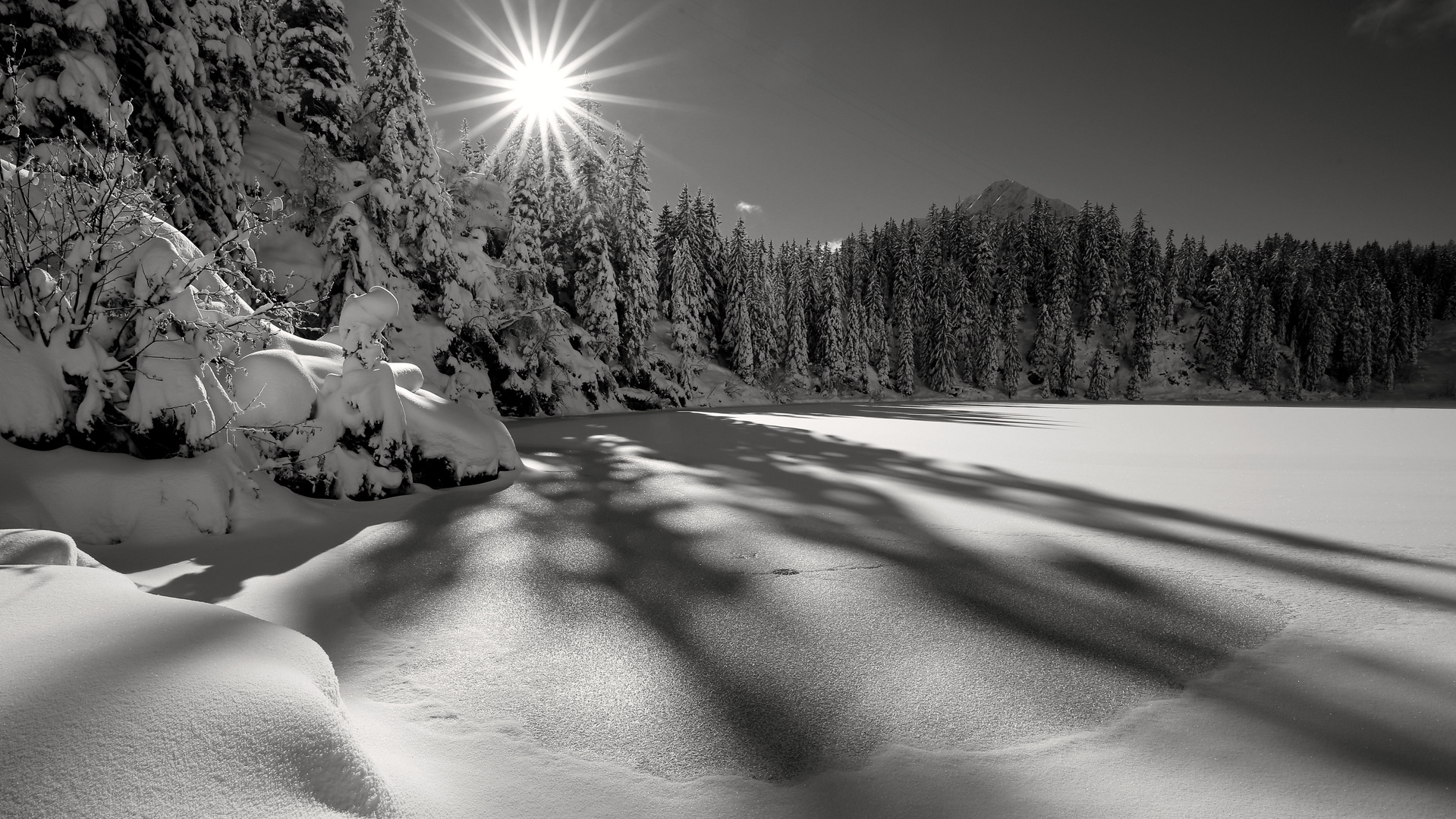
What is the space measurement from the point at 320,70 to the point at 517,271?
8.33m

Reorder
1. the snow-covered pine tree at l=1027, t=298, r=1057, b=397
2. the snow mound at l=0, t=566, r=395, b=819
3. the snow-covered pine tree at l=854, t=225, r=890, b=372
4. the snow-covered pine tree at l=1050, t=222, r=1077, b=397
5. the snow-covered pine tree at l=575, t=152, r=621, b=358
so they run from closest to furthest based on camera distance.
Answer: the snow mound at l=0, t=566, r=395, b=819, the snow-covered pine tree at l=575, t=152, r=621, b=358, the snow-covered pine tree at l=854, t=225, r=890, b=372, the snow-covered pine tree at l=1050, t=222, r=1077, b=397, the snow-covered pine tree at l=1027, t=298, r=1057, b=397

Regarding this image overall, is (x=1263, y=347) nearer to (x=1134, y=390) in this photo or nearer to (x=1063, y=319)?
(x=1134, y=390)

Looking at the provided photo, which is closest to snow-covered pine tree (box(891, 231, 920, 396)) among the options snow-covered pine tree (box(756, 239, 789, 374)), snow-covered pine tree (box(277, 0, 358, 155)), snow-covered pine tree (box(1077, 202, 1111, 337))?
snow-covered pine tree (box(756, 239, 789, 374))

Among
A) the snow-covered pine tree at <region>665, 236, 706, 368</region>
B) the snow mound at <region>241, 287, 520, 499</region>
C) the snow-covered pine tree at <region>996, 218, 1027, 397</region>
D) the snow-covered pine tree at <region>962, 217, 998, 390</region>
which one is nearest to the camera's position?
the snow mound at <region>241, 287, 520, 499</region>

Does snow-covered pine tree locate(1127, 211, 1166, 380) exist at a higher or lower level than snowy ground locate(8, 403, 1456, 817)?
higher

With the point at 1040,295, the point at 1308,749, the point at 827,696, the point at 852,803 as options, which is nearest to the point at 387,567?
the point at 827,696

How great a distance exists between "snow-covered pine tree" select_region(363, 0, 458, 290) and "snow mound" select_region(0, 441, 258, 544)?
48.4ft

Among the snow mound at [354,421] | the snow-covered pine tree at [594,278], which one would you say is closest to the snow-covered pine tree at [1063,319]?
the snow-covered pine tree at [594,278]

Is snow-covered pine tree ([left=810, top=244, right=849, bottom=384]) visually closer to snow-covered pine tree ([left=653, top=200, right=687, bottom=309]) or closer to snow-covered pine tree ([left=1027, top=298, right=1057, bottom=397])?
snow-covered pine tree ([left=653, top=200, right=687, bottom=309])

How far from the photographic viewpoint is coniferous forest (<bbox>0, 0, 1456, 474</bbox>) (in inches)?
206

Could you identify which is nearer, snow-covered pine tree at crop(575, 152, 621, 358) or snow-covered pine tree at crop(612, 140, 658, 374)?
snow-covered pine tree at crop(575, 152, 621, 358)

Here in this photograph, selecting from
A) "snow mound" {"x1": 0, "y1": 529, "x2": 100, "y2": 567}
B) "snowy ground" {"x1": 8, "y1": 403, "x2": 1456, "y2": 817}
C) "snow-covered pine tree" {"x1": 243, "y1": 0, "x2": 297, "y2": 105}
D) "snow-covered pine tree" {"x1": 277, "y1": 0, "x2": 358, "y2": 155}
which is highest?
"snow-covered pine tree" {"x1": 243, "y1": 0, "x2": 297, "y2": 105}

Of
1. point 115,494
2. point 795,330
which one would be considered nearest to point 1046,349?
point 795,330

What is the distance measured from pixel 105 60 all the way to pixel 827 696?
17.4m
